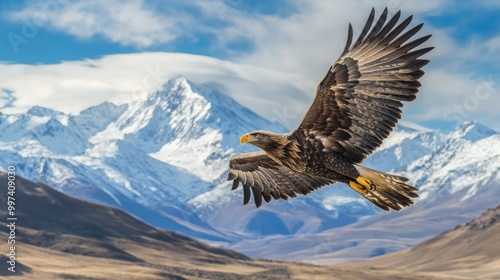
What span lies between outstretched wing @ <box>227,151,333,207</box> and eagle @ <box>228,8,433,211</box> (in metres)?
1.92

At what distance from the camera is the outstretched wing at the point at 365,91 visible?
13844mm

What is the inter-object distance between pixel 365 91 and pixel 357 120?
0.70 metres

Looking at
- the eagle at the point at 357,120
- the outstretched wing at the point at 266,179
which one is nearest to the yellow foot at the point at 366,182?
A: the eagle at the point at 357,120

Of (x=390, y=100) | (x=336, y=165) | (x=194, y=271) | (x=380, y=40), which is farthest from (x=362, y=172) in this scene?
(x=194, y=271)

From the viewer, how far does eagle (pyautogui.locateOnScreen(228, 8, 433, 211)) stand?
14.1m

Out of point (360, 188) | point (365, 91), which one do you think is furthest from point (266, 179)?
point (365, 91)

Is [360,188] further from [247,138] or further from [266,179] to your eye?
[266,179]

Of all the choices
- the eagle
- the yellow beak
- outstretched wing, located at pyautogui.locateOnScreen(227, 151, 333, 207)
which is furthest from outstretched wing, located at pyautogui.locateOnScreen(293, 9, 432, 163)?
outstretched wing, located at pyautogui.locateOnScreen(227, 151, 333, 207)

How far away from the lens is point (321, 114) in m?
15.5

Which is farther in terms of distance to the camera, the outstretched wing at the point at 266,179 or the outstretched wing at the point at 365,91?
the outstretched wing at the point at 266,179

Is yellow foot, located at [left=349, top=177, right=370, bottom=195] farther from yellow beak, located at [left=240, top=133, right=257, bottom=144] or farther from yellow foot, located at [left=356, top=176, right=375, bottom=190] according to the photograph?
yellow beak, located at [left=240, top=133, right=257, bottom=144]

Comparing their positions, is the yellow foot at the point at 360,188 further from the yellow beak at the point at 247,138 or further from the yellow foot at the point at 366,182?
the yellow beak at the point at 247,138

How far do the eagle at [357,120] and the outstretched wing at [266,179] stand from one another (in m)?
1.92

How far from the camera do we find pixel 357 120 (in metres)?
15.3
